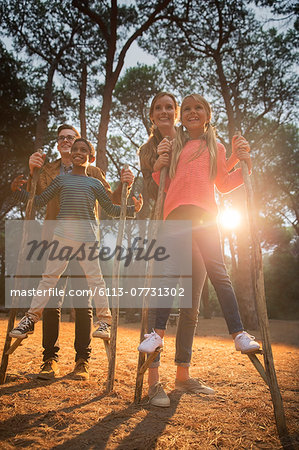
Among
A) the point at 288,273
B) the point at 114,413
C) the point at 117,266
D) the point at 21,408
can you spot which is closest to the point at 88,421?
the point at 114,413

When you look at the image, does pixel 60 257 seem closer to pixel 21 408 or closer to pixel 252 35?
pixel 21 408

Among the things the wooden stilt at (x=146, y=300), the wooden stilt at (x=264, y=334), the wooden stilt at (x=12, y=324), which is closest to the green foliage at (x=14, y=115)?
the wooden stilt at (x=12, y=324)

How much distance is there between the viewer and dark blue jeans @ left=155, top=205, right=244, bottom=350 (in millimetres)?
2156

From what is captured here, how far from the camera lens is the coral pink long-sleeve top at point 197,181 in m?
2.45

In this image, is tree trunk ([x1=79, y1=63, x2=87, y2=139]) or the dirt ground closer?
the dirt ground

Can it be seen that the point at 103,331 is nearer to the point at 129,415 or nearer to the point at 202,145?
the point at 129,415

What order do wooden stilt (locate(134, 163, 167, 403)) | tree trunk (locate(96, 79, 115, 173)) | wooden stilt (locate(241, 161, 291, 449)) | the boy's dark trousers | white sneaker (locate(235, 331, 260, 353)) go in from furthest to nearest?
1. tree trunk (locate(96, 79, 115, 173))
2. the boy's dark trousers
3. wooden stilt (locate(134, 163, 167, 403))
4. white sneaker (locate(235, 331, 260, 353))
5. wooden stilt (locate(241, 161, 291, 449))

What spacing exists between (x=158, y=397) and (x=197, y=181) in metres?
1.58

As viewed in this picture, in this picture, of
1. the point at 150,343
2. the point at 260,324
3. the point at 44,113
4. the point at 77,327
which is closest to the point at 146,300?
the point at 150,343

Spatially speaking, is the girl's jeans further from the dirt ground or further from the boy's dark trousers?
the boy's dark trousers

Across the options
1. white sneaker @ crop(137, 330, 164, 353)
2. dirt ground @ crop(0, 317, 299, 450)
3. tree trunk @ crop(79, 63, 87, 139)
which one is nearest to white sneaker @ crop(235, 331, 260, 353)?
dirt ground @ crop(0, 317, 299, 450)

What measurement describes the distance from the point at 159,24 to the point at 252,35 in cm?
347

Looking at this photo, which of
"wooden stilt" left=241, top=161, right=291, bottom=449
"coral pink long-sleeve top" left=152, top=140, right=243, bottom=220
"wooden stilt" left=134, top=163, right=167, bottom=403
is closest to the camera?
"wooden stilt" left=241, top=161, right=291, bottom=449

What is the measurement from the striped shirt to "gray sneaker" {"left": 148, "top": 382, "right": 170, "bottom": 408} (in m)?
1.32
